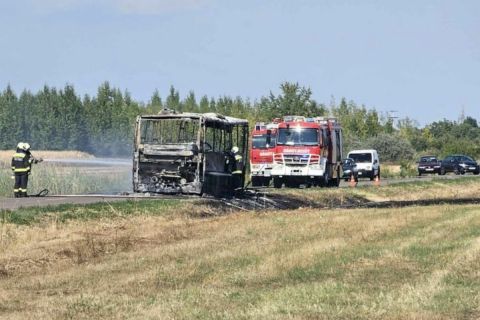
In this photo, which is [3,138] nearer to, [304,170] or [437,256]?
[304,170]

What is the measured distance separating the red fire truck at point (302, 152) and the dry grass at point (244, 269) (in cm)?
1762

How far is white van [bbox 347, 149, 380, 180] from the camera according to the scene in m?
54.6

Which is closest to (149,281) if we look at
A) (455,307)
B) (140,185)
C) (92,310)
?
(92,310)

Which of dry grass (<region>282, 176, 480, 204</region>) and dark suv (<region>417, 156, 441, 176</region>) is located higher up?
dark suv (<region>417, 156, 441, 176</region>)

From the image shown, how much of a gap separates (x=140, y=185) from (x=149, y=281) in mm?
14472

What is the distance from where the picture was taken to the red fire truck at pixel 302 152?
3841 cm

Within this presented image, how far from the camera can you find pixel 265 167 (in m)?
40.2

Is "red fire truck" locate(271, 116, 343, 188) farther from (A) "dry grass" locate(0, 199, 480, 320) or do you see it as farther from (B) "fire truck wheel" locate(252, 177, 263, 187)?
(A) "dry grass" locate(0, 199, 480, 320)

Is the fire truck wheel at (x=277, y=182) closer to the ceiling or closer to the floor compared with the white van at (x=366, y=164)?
closer to the floor

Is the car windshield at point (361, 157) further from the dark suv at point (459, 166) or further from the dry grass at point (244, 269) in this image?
the dry grass at point (244, 269)

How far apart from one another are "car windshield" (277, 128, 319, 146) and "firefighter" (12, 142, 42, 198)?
14.1 m

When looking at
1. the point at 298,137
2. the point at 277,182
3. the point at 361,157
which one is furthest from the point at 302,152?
the point at 361,157

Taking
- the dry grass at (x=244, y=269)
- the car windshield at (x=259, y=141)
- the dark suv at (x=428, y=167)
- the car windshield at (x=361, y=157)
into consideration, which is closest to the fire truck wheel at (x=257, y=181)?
the car windshield at (x=259, y=141)

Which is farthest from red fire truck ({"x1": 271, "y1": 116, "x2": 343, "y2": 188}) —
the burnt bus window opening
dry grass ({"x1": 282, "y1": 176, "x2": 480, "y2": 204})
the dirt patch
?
the burnt bus window opening
